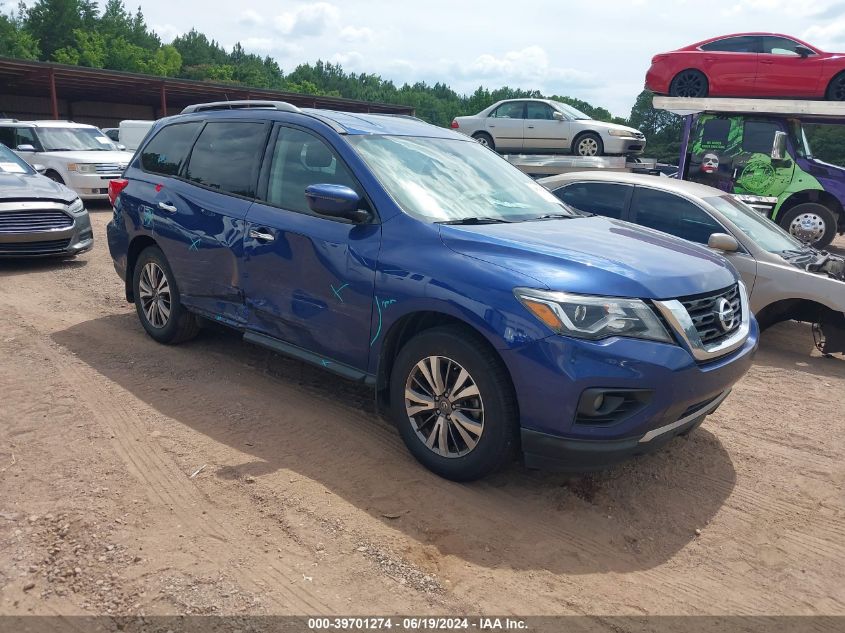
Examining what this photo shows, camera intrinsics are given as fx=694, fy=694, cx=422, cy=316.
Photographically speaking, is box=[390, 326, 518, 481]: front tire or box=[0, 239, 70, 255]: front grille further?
box=[0, 239, 70, 255]: front grille

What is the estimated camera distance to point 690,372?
10.7 ft

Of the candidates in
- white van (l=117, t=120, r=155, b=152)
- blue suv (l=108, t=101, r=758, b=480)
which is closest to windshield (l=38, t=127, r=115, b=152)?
white van (l=117, t=120, r=155, b=152)

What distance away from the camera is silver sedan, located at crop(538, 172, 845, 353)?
6082mm

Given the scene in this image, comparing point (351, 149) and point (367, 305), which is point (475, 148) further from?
point (367, 305)

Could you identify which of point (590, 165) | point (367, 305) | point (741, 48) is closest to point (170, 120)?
point (367, 305)

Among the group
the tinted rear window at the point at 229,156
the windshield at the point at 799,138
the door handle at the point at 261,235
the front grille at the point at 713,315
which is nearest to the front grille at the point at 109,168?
the tinted rear window at the point at 229,156

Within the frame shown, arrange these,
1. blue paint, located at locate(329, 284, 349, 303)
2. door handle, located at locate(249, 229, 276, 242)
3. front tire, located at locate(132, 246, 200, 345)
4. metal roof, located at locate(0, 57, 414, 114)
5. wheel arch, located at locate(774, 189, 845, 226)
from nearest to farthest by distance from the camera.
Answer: blue paint, located at locate(329, 284, 349, 303) < door handle, located at locate(249, 229, 276, 242) < front tire, located at locate(132, 246, 200, 345) < wheel arch, located at locate(774, 189, 845, 226) < metal roof, located at locate(0, 57, 414, 114)

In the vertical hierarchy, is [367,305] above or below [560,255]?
below

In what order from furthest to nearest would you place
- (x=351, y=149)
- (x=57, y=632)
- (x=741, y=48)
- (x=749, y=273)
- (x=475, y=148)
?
(x=741, y=48), (x=749, y=273), (x=475, y=148), (x=351, y=149), (x=57, y=632)

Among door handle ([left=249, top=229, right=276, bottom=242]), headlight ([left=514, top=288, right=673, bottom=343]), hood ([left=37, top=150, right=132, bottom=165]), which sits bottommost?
headlight ([left=514, top=288, right=673, bottom=343])

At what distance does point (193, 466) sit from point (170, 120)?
10.8ft

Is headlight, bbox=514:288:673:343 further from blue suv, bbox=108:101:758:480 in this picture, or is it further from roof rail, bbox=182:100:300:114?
roof rail, bbox=182:100:300:114

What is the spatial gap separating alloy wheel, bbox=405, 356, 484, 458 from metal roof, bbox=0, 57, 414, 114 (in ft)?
89.3

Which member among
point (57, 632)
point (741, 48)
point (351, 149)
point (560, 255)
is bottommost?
point (57, 632)
